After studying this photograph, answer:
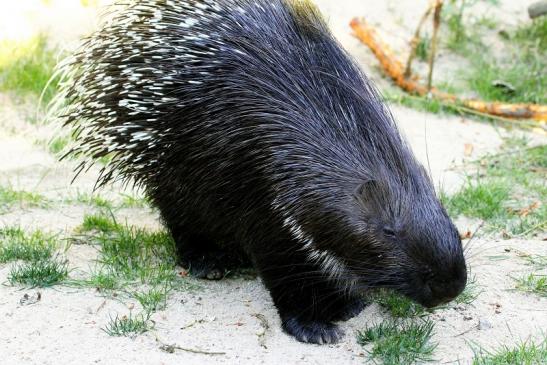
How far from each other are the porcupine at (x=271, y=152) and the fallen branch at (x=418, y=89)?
2.53 meters

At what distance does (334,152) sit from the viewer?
10.8ft

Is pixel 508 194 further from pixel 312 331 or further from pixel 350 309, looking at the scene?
pixel 312 331

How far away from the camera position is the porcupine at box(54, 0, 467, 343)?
317cm

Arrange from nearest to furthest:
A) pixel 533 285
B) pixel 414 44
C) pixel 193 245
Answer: pixel 533 285
pixel 193 245
pixel 414 44

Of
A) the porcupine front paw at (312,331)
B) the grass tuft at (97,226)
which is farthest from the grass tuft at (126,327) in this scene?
the grass tuft at (97,226)

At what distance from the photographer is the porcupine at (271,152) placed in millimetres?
3170

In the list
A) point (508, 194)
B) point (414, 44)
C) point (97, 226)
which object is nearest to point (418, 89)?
point (414, 44)

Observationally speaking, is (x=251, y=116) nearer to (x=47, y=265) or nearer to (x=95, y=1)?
(x=47, y=265)

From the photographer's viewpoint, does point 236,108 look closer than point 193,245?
Yes

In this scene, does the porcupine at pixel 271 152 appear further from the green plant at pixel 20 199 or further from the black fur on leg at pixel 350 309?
the green plant at pixel 20 199

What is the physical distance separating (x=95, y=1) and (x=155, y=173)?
306 cm

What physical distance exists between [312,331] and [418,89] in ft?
10.0

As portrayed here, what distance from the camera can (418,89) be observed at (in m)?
6.12

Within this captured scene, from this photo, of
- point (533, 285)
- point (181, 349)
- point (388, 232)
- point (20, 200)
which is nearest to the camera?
point (388, 232)
